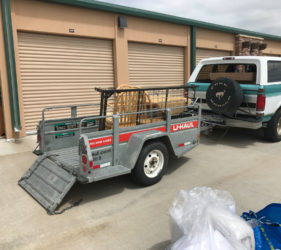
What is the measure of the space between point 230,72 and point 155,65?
4.19 metres

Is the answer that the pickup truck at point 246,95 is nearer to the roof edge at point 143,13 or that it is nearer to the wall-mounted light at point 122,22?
the wall-mounted light at point 122,22

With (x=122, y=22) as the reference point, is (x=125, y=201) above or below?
below

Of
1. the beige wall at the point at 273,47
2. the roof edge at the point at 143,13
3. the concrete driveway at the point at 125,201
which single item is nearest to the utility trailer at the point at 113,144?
the concrete driveway at the point at 125,201

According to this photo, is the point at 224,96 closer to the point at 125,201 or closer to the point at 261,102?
the point at 261,102

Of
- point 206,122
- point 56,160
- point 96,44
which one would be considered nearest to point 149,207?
point 56,160

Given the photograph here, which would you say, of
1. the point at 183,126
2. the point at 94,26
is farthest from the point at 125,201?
the point at 94,26

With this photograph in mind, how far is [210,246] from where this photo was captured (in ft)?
6.39

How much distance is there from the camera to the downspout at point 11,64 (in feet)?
22.6

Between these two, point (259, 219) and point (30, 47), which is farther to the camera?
point (30, 47)

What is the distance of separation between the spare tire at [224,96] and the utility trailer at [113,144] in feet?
4.07

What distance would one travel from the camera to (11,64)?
7.06 meters

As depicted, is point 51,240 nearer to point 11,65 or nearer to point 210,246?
A: point 210,246

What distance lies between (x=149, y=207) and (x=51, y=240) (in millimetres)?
1327

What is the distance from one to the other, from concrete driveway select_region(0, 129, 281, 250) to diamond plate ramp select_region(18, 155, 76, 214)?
0.11 m
